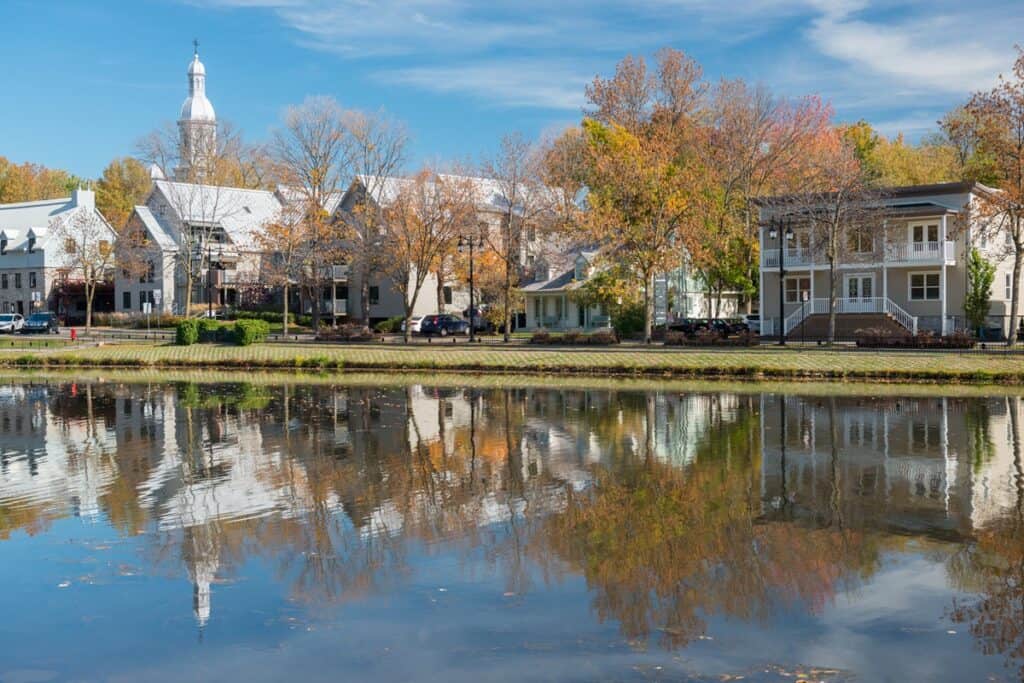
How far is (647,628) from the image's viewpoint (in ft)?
32.2

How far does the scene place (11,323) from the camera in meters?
78.9

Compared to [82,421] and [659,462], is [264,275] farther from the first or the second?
[659,462]

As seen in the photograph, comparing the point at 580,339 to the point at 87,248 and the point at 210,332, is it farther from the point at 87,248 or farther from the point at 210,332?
the point at 87,248

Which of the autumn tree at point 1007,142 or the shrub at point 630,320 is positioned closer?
the autumn tree at point 1007,142

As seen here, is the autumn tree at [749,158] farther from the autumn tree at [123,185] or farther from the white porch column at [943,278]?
the autumn tree at [123,185]

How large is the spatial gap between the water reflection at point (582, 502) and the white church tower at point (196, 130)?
62412mm

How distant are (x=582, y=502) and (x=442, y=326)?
5129cm

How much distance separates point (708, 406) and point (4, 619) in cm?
2123

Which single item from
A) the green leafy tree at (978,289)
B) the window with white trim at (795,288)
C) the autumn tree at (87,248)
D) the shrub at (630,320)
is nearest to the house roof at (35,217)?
the autumn tree at (87,248)

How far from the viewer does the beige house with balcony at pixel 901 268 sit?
53750mm

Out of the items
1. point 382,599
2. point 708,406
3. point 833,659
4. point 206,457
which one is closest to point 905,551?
point 833,659

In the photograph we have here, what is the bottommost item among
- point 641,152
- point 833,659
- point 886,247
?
point 833,659

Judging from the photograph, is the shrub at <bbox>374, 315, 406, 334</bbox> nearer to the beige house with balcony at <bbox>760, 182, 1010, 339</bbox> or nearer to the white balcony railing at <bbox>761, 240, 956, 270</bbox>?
the beige house with balcony at <bbox>760, 182, 1010, 339</bbox>

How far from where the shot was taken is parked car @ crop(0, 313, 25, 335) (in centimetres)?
7819
